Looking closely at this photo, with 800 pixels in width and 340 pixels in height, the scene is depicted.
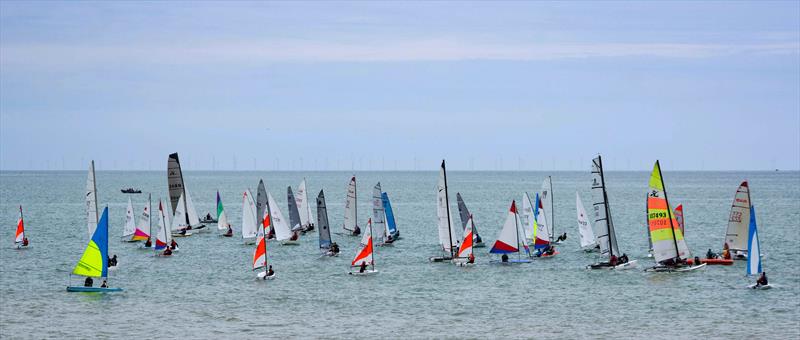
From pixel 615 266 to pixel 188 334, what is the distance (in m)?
32.4

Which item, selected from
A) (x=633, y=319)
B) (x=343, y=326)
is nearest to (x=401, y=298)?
(x=343, y=326)

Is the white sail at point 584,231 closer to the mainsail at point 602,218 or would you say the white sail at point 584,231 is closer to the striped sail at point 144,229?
the mainsail at point 602,218

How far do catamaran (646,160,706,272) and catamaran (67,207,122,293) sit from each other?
111 ft

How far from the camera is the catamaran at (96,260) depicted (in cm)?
5412

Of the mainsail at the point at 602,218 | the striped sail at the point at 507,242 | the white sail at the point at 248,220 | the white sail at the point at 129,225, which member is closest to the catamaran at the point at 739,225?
the mainsail at the point at 602,218

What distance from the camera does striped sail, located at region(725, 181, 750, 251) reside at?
Result: 69.0m

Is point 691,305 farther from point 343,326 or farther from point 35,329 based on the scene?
point 35,329

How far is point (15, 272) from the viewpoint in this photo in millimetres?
65375

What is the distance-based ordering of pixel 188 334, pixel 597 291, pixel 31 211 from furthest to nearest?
pixel 31 211 → pixel 597 291 → pixel 188 334

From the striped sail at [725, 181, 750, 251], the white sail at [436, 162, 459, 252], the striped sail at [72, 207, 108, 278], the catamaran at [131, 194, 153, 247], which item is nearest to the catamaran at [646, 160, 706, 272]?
the striped sail at [725, 181, 750, 251]

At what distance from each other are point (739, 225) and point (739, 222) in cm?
23

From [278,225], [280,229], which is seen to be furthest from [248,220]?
[280,229]

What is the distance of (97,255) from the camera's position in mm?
54500

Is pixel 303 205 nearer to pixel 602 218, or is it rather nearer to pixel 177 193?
pixel 177 193
